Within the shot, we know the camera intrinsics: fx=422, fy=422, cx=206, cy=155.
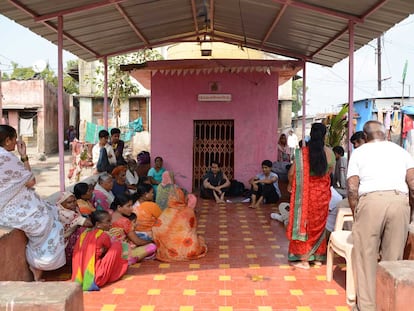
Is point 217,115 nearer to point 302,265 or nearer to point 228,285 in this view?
point 302,265

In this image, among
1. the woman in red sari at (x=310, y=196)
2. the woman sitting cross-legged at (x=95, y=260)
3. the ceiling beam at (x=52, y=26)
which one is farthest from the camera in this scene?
the ceiling beam at (x=52, y=26)

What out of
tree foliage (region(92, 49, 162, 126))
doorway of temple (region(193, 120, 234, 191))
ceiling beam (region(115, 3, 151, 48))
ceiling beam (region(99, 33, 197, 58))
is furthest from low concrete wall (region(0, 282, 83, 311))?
tree foliage (region(92, 49, 162, 126))

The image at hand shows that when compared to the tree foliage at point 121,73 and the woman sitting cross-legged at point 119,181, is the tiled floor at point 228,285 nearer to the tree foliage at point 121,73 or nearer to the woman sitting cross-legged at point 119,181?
the woman sitting cross-legged at point 119,181

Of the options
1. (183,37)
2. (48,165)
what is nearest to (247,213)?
(183,37)

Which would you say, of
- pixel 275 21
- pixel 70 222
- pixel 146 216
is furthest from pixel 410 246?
pixel 275 21

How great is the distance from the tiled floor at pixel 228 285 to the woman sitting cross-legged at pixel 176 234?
116 mm

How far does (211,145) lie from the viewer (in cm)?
977

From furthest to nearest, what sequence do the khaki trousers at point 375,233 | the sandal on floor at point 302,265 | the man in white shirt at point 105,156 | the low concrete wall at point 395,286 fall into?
1. the man in white shirt at point 105,156
2. the sandal on floor at point 302,265
3. the khaki trousers at point 375,233
4. the low concrete wall at point 395,286

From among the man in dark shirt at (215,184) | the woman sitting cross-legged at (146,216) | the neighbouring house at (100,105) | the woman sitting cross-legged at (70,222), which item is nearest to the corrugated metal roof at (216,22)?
the woman sitting cross-legged at (70,222)

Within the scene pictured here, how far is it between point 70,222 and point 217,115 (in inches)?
216

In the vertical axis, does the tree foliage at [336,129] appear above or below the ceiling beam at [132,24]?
below

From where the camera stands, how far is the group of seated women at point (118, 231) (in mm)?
4184

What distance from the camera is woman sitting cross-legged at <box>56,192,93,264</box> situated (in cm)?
445

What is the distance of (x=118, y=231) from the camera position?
4.82m
